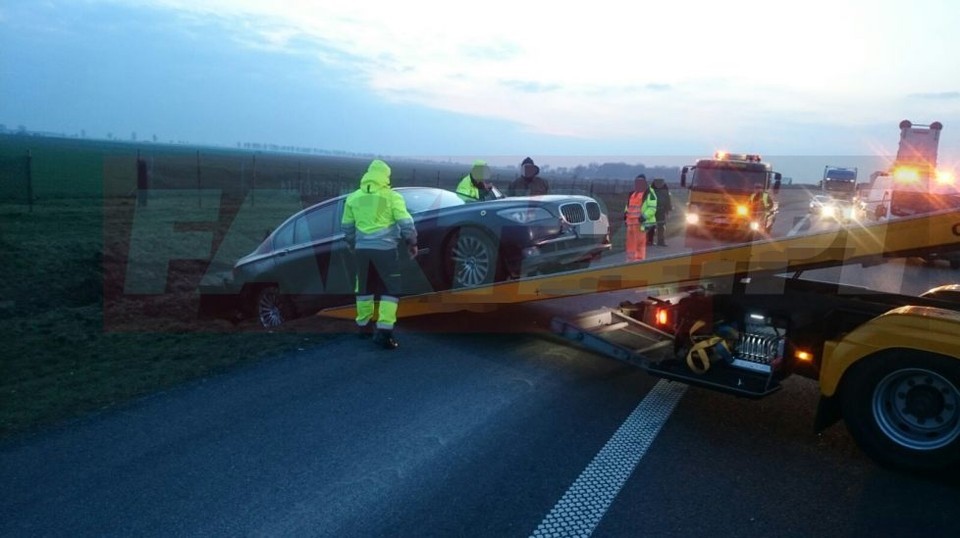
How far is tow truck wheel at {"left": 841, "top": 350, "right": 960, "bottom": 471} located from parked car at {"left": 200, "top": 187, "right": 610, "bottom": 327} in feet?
12.4

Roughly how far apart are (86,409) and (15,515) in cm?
172

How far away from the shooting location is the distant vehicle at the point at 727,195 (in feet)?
66.2

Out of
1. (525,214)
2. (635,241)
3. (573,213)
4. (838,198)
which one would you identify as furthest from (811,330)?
(838,198)

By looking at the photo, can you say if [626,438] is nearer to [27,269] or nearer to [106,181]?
[27,269]

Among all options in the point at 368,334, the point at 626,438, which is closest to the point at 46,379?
the point at 368,334

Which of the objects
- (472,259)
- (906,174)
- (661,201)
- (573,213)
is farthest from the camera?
(906,174)

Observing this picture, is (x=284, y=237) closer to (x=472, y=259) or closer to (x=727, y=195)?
(x=472, y=259)

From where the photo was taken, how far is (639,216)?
14.0 m

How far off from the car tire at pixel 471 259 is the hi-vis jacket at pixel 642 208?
22.2 ft

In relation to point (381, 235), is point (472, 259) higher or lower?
lower

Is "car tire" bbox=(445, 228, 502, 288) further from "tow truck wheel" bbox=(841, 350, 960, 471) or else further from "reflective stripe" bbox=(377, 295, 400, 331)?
"tow truck wheel" bbox=(841, 350, 960, 471)

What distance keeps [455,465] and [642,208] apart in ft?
35.3

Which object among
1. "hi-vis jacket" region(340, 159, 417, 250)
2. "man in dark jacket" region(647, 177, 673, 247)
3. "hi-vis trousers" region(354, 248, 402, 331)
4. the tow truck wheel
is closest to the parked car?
"hi-vis trousers" region(354, 248, 402, 331)

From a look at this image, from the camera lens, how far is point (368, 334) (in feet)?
25.4
